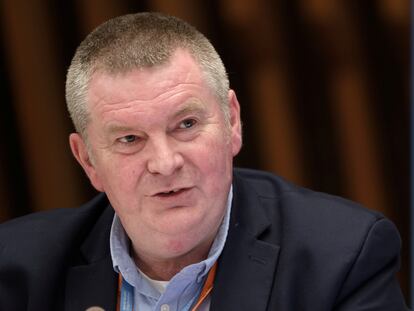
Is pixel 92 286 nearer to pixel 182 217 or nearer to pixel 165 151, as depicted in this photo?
pixel 182 217

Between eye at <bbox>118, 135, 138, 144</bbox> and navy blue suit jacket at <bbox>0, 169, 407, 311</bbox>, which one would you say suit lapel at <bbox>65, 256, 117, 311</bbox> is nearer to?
navy blue suit jacket at <bbox>0, 169, 407, 311</bbox>

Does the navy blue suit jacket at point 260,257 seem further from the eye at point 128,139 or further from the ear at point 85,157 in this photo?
the eye at point 128,139

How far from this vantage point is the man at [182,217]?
7.38ft

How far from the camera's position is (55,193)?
361cm

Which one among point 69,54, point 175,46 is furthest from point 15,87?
point 175,46

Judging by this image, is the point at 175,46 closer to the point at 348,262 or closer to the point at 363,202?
the point at 348,262

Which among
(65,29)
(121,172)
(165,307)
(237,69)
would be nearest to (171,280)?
(165,307)

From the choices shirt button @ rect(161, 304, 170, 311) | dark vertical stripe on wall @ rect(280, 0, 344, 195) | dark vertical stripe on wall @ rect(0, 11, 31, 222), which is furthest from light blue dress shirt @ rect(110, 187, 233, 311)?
dark vertical stripe on wall @ rect(0, 11, 31, 222)

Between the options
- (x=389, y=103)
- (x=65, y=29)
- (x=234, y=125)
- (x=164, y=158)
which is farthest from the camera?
(x=65, y=29)

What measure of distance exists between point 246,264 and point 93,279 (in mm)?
455

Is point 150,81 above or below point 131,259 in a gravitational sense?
A: above

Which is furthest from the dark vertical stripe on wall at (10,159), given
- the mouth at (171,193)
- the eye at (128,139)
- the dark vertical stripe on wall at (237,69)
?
the mouth at (171,193)

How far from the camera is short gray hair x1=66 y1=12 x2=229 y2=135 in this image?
2.28 m

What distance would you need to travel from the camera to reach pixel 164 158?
2211 mm
